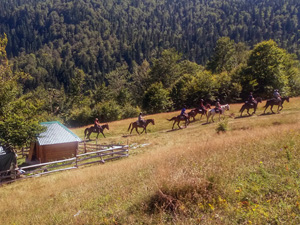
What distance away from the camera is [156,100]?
44.1 metres

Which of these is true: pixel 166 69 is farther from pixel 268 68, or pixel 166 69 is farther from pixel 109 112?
pixel 268 68

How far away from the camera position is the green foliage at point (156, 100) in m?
44.2

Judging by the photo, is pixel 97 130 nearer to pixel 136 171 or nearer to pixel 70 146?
pixel 70 146

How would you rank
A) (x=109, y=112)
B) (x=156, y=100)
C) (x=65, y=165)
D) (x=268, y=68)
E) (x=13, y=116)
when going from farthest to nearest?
(x=156, y=100), (x=109, y=112), (x=268, y=68), (x=65, y=165), (x=13, y=116)

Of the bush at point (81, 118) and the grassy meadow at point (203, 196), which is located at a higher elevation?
the grassy meadow at point (203, 196)

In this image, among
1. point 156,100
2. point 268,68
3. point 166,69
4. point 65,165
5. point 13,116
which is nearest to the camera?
point 13,116

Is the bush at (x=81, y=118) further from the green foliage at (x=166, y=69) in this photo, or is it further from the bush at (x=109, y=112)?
the green foliage at (x=166, y=69)

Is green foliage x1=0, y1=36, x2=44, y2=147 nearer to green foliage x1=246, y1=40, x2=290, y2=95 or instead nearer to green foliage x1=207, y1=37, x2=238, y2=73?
green foliage x1=246, y1=40, x2=290, y2=95

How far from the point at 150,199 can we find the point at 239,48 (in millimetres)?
83463

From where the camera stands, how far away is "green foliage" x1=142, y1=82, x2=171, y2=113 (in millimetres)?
44156

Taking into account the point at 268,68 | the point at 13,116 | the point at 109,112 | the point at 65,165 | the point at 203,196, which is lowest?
the point at 65,165

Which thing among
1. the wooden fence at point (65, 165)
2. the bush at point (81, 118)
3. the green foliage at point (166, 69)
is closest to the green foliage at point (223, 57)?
the green foliage at point (166, 69)

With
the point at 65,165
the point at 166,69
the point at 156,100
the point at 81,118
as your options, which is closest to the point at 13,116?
the point at 65,165

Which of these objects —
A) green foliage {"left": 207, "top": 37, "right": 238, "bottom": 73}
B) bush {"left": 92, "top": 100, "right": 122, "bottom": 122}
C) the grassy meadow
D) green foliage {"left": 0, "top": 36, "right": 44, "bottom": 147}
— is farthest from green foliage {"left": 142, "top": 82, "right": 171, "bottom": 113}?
the grassy meadow
